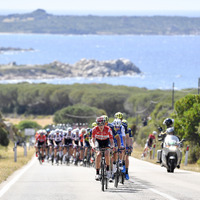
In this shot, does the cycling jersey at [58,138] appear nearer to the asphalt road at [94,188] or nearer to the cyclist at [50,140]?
the cyclist at [50,140]

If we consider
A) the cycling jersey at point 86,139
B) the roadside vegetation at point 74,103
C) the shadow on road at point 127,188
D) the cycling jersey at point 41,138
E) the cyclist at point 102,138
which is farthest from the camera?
the roadside vegetation at point 74,103

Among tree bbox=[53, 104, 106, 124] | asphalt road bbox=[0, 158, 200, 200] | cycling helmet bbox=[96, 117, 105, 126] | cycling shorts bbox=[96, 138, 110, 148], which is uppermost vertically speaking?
cycling helmet bbox=[96, 117, 105, 126]

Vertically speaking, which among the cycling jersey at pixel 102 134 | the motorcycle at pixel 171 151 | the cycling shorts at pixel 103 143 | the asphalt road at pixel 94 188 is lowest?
the asphalt road at pixel 94 188

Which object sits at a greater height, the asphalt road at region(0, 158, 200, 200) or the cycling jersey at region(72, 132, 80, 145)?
the asphalt road at region(0, 158, 200, 200)

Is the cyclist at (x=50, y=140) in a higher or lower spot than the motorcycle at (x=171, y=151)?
lower

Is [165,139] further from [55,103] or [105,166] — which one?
[55,103]

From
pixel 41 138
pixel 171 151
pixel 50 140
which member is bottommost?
pixel 50 140

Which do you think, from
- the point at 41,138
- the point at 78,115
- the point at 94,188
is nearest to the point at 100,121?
the point at 94,188

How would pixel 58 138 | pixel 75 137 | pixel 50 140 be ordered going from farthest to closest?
pixel 50 140 < pixel 58 138 < pixel 75 137

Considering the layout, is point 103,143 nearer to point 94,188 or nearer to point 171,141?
point 94,188

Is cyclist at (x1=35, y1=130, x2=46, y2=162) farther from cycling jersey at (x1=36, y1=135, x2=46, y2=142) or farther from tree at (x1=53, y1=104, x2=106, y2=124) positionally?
tree at (x1=53, y1=104, x2=106, y2=124)

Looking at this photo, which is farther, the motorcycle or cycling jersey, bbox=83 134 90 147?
cycling jersey, bbox=83 134 90 147

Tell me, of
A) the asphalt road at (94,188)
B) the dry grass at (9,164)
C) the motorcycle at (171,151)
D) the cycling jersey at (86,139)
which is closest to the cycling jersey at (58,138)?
the dry grass at (9,164)

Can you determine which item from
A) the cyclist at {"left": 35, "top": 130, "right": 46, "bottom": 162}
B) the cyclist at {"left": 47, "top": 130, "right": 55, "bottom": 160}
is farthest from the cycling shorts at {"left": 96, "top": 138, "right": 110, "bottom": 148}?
the cyclist at {"left": 47, "top": 130, "right": 55, "bottom": 160}
